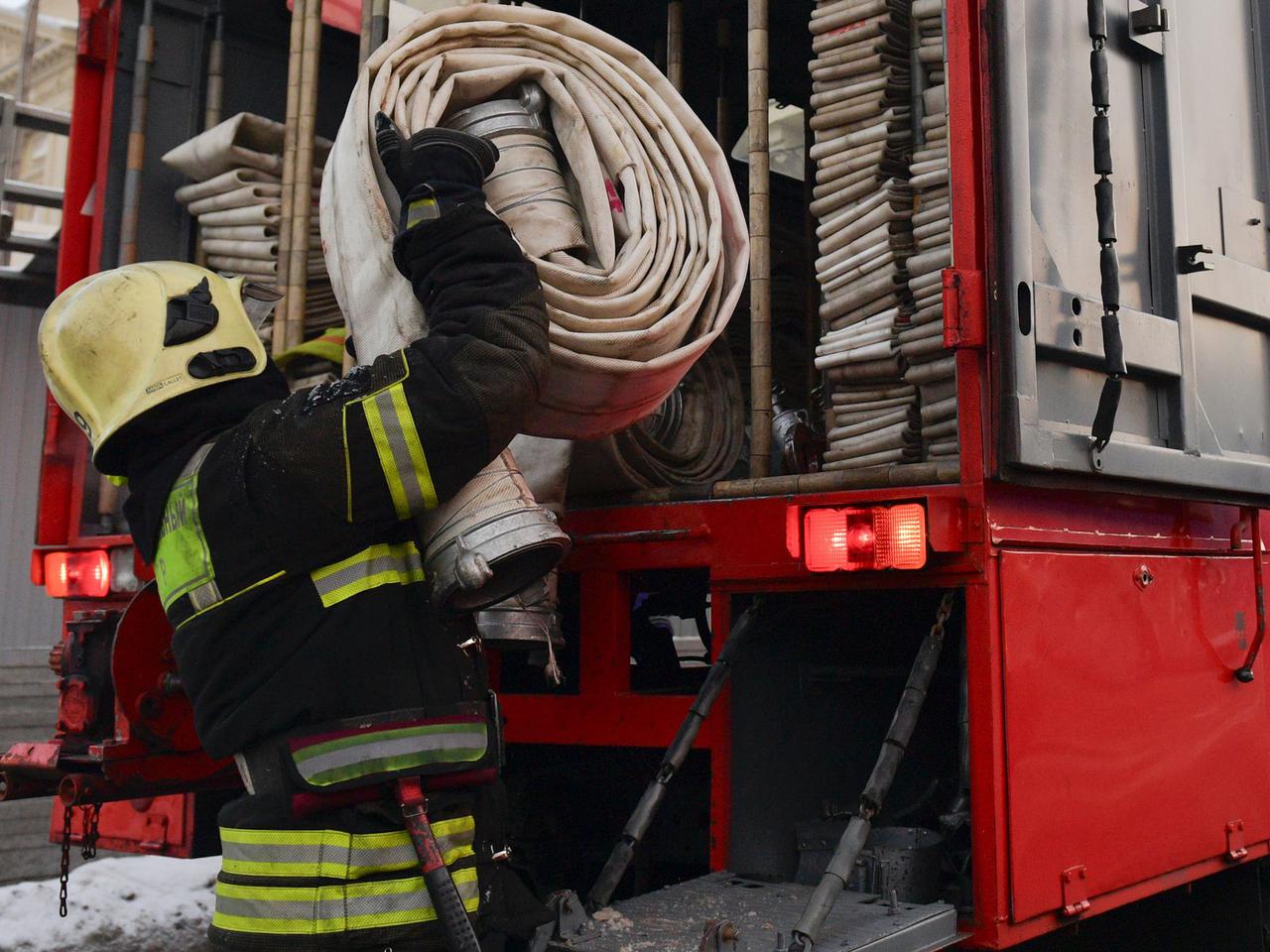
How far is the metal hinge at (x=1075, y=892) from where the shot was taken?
2.47 m

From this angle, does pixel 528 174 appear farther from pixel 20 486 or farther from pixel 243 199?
pixel 20 486

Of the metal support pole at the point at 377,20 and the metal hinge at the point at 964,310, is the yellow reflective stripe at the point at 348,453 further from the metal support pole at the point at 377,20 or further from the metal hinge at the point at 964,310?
the metal support pole at the point at 377,20

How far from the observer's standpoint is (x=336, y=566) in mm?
1981

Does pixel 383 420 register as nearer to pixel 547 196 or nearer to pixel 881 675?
pixel 547 196

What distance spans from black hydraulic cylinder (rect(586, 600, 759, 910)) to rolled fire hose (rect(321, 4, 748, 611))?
53 cm

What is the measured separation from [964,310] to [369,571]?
1195 mm

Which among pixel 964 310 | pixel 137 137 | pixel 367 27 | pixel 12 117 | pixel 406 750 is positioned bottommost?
pixel 406 750

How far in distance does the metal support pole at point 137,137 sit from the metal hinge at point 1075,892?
10.4 feet

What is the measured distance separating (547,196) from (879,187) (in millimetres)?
927

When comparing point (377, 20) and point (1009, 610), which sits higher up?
point (377, 20)

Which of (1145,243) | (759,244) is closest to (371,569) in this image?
(759,244)

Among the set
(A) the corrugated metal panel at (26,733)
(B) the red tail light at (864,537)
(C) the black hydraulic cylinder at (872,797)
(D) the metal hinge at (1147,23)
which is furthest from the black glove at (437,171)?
(A) the corrugated metal panel at (26,733)

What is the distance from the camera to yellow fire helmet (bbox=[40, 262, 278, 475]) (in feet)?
6.89

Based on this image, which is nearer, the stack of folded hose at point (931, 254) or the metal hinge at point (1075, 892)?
the metal hinge at point (1075, 892)
